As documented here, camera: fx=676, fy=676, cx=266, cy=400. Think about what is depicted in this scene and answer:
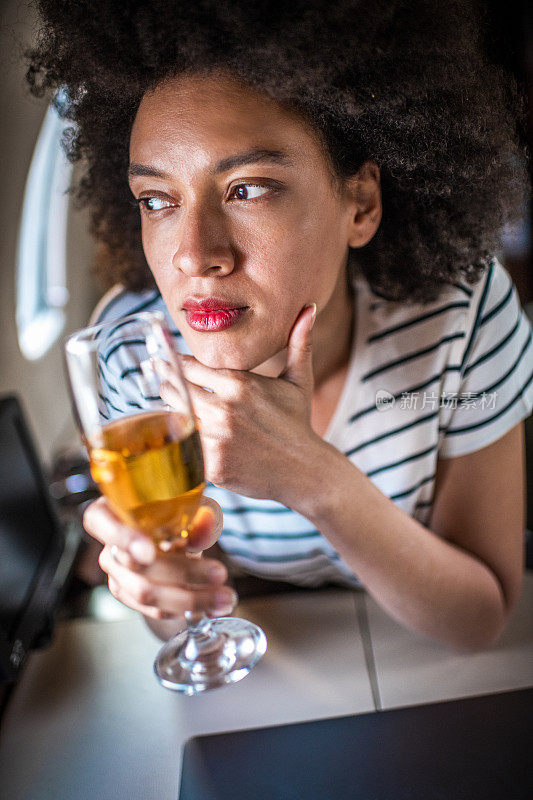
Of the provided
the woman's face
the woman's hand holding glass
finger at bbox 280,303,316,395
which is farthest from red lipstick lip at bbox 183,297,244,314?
the woman's hand holding glass

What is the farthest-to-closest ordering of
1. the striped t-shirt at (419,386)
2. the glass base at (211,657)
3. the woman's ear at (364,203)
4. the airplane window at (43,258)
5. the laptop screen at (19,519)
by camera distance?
1. the airplane window at (43,258)
2. the striped t-shirt at (419,386)
3. the laptop screen at (19,519)
4. the woman's ear at (364,203)
5. the glass base at (211,657)

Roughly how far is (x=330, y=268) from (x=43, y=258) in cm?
479

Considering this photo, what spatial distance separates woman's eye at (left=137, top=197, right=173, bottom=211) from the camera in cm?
112

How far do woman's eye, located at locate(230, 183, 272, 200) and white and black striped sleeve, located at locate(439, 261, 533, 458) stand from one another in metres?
0.68

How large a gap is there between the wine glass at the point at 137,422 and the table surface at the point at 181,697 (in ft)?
1.74

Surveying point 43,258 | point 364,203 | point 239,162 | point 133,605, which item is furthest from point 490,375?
point 43,258

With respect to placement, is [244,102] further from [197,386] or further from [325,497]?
[325,497]

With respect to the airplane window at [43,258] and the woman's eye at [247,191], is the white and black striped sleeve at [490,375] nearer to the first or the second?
the woman's eye at [247,191]

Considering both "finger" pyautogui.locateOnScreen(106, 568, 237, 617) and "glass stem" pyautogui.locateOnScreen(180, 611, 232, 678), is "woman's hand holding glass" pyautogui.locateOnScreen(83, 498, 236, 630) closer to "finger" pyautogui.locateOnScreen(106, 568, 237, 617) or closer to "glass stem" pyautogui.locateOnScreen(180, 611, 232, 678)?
"finger" pyautogui.locateOnScreen(106, 568, 237, 617)

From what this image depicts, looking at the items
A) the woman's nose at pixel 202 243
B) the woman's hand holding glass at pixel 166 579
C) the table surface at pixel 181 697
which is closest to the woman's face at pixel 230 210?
the woman's nose at pixel 202 243

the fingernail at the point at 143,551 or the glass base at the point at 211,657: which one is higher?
the fingernail at the point at 143,551

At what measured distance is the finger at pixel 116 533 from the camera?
734 millimetres

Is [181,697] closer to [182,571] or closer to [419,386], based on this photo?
[182,571]

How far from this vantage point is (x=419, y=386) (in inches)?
60.9
